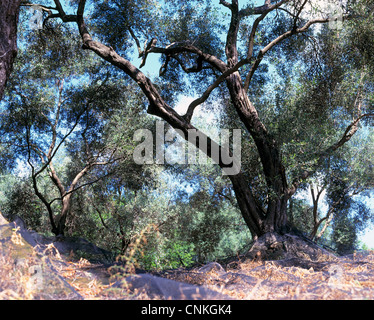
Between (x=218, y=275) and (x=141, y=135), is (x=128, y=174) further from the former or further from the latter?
(x=218, y=275)

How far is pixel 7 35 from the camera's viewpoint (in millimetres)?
5031

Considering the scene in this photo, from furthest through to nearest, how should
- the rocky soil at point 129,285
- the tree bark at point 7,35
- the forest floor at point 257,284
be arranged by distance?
the tree bark at point 7,35 < the forest floor at point 257,284 < the rocky soil at point 129,285

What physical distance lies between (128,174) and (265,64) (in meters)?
5.68

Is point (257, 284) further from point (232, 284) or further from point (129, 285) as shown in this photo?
point (129, 285)

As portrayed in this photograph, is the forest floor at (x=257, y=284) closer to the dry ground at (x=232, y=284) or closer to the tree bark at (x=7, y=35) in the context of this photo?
the dry ground at (x=232, y=284)

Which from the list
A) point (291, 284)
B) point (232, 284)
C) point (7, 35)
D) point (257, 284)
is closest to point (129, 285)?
point (257, 284)

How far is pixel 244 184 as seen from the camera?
7.82m

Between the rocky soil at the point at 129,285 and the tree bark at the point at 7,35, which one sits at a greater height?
the tree bark at the point at 7,35

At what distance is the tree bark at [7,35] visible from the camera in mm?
4938

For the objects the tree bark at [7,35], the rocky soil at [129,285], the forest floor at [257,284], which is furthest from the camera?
the tree bark at [7,35]

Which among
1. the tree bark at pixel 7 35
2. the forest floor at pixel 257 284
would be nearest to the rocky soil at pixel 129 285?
the forest floor at pixel 257 284

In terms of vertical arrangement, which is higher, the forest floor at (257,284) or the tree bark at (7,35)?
the tree bark at (7,35)

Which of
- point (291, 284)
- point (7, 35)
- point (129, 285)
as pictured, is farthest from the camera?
point (7, 35)

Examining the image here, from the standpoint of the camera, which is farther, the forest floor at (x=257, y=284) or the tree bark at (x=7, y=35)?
the tree bark at (x=7, y=35)
